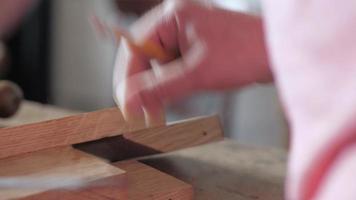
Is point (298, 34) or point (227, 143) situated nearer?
point (298, 34)

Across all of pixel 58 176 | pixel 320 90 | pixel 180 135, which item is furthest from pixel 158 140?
pixel 320 90

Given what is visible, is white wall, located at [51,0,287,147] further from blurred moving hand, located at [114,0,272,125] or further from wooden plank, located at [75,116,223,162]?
blurred moving hand, located at [114,0,272,125]

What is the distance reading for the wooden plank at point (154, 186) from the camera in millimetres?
480

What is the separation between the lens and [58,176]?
455mm

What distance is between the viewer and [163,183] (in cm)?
50

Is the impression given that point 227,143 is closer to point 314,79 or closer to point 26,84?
point 314,79

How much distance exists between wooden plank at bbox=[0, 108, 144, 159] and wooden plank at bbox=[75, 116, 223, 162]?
2 centimetres

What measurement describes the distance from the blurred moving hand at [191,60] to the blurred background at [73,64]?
162 cm

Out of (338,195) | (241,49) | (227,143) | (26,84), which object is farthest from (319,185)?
(26,84)

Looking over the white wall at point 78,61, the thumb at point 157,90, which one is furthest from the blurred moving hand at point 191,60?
the white wall at point 78,61

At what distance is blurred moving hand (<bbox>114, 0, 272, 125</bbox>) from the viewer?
0.38 metres

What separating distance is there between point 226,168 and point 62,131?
0.18 meters

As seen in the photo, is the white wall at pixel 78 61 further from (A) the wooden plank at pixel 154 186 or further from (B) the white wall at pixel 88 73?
(A) the wooden plank at pixel 154 186

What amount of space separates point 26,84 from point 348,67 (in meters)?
2.10
